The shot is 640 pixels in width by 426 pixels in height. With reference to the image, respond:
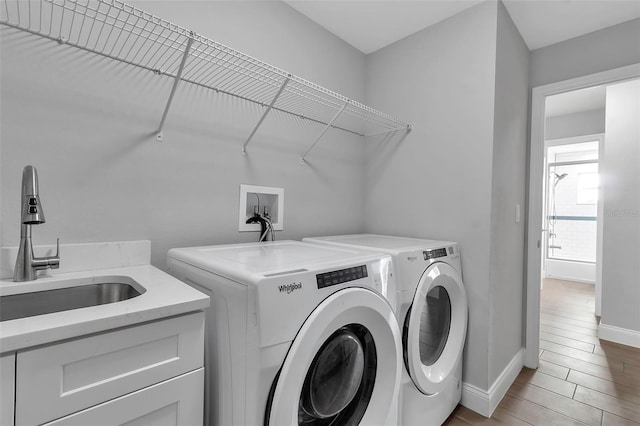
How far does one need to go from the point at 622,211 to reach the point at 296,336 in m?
3.36

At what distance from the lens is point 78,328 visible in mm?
657

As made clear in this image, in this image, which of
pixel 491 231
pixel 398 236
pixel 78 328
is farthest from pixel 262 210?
pixel 491 231

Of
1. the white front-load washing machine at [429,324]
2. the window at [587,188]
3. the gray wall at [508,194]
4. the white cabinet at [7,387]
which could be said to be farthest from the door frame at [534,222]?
the window at [587,188]

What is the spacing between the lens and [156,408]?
778 mm

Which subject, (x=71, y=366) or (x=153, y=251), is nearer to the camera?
(x=71, y=366)

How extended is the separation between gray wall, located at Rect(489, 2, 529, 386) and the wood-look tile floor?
0.19m

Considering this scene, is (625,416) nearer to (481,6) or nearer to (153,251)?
(481,6)

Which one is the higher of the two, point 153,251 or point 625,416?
point 153,251

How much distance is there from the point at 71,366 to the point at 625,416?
8.52 ft

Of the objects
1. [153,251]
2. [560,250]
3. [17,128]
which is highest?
[17,128]

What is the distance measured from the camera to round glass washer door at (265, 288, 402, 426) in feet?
2.99

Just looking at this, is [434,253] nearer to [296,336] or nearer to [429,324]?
[429,324]

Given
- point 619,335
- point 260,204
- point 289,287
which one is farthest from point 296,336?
point 619,335

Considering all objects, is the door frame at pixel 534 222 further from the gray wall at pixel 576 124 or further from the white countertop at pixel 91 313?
the gray wall at pixel 576 124
